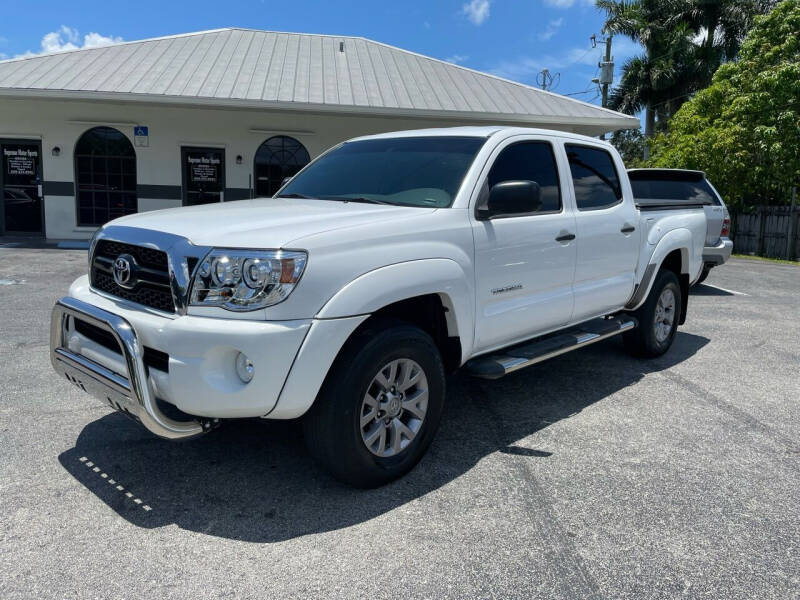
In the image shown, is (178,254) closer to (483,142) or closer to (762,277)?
(483,142)

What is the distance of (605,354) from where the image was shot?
6469 millimetres

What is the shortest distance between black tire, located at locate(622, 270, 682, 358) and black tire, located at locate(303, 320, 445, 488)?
3.25m

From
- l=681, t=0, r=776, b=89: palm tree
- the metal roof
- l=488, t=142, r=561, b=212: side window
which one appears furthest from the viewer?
l=681, t=0, r=776, b=89: palm tree

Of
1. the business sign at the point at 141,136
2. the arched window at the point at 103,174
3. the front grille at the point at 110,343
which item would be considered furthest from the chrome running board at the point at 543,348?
the arched window at the point at 103,174

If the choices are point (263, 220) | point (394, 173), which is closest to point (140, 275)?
point (263, 220)

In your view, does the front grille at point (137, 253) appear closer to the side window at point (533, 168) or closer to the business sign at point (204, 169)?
the side window at point (533, 168)

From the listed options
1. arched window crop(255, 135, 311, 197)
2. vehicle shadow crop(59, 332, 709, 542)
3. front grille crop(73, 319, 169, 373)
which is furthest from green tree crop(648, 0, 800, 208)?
front grille crop(73, 319, 169, 373)

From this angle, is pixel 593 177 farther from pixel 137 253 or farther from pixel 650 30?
pixel 650 30

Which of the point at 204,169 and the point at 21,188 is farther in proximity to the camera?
the point at 204,169

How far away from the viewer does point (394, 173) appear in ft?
14.1

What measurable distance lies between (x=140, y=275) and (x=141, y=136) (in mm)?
13989

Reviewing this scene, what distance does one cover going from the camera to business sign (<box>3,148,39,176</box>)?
51.5 ft

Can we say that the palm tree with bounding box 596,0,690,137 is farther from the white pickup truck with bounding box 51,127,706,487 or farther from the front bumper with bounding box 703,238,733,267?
the white pickup truck with bounding box 51,127,706,487

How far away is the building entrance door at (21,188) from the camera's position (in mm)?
15703
